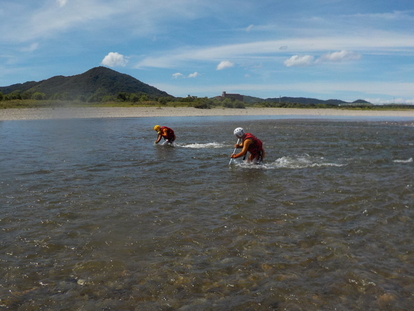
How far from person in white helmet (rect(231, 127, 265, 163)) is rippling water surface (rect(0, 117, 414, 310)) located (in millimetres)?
1073

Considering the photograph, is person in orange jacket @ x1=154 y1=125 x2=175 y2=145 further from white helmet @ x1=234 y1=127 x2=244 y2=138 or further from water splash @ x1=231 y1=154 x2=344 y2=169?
white helmet @ x1=234 y1=127 x2=244 y2=138

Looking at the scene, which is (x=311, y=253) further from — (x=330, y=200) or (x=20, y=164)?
(x=20, y=164)

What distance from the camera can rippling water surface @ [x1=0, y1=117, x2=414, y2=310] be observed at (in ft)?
15.7

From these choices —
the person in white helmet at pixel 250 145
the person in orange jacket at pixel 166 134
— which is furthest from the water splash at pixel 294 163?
the person in orange jacket at pixel 166 134

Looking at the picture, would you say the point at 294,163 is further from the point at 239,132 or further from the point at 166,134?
the point at 166,134

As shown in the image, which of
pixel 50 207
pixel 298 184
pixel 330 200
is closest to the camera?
pixel 50 207

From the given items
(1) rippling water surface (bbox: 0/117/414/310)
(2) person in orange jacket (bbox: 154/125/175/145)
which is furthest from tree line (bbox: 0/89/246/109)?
(1) rippling water surface (bbox: 0/117/414/310)

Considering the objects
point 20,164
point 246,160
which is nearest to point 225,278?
point 246,160

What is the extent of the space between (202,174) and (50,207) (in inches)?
228

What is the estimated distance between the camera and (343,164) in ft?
49.1

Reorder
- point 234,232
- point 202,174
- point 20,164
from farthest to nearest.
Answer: point 20,164
point 202,174
point 234,232

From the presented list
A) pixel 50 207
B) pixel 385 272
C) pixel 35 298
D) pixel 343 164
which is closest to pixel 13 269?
pixel 35 298

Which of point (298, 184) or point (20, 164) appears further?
point (20, 164)

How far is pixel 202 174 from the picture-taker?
12.7 meters
